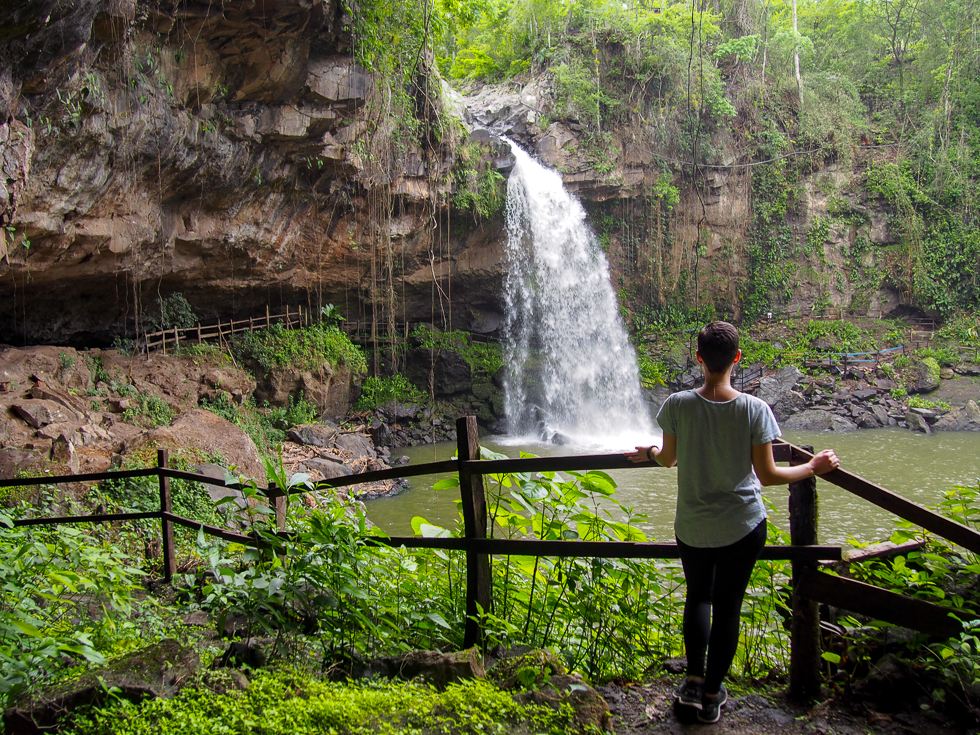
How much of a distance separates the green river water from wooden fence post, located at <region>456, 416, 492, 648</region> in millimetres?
4858

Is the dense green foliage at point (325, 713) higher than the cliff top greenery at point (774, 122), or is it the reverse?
the cliff top greenery at point (774, 122)

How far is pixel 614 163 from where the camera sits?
18.5 metres

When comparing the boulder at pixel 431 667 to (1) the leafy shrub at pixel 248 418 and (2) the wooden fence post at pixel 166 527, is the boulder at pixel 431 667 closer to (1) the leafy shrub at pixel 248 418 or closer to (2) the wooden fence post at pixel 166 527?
(2) the wooden fence post at pixel 166 527

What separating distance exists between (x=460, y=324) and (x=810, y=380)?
10376mm

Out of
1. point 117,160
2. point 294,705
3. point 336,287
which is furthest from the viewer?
point 336,287

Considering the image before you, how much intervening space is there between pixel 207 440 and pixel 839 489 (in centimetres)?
966

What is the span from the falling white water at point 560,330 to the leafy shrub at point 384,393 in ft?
9.17

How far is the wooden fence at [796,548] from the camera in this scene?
6.42 feet

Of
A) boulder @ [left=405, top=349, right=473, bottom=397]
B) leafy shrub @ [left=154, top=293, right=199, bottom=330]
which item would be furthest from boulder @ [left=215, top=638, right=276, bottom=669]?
boulder @ [left=405, top=349, right=473, bottom=397]

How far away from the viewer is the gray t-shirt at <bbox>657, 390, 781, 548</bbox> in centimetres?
204

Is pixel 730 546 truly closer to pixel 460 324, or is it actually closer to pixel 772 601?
pixel 772 601

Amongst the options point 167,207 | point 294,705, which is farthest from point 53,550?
point 167,207

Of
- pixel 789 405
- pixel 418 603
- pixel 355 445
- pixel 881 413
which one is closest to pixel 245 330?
pixel 355 445

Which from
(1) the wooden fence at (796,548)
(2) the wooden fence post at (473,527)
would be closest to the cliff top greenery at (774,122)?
(2) the wooden fence post at (473,527)
